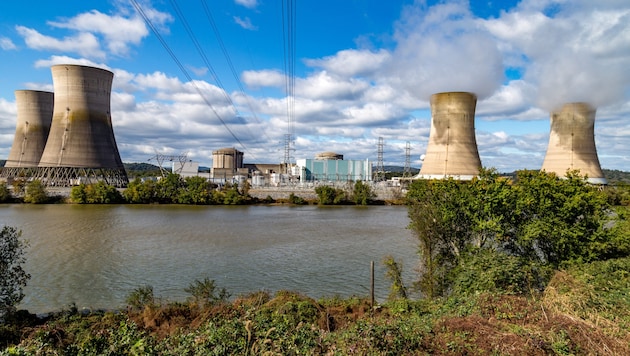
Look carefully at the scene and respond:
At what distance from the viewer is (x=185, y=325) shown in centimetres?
539

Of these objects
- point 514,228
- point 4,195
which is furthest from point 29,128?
point 514,228

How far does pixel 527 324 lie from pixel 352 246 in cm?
790

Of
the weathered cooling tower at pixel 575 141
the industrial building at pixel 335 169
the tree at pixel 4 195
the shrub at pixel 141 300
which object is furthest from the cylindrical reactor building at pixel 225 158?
the shrub at pixel 141 300

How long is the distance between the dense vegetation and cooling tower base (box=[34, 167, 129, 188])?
22446 mm

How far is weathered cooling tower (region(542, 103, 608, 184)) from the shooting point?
2138cm

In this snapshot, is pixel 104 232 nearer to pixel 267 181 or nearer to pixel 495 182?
pixel 495 182

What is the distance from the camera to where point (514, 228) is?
6.76m

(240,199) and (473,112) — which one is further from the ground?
(473,112)

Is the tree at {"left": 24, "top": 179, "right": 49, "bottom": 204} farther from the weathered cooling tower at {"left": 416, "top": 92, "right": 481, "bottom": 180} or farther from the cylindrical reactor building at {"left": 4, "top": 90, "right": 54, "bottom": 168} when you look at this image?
the weathered cooling tower at {"left": 416, "top": 92, "right": 481, "bottom": 180}

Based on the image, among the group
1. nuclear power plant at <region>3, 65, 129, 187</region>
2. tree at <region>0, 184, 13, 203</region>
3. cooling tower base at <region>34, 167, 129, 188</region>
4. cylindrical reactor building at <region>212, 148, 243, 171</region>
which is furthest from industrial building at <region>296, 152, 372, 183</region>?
tree at <region>0, 184, 13, 203</region>

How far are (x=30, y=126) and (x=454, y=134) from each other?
26070 millimetres

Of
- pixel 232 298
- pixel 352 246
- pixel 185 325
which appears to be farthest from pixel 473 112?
pixel 185 325

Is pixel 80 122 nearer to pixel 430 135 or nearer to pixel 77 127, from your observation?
pixel 77 127

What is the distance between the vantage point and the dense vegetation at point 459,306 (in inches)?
121
